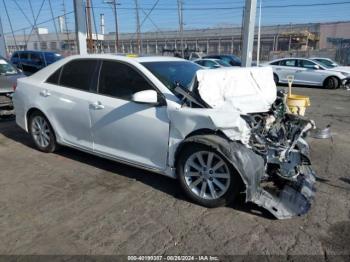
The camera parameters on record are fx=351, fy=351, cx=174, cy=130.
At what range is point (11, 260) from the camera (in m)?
3.01

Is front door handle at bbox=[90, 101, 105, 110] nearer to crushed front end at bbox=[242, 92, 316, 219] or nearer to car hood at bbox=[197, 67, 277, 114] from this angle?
car hood at bbox=[197, 67, 277, 114]

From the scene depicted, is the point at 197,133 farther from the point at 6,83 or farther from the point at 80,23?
the point at 80,23

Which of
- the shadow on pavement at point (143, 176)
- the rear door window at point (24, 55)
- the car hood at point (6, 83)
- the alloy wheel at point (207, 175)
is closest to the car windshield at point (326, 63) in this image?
the car hood at point (6, 83)

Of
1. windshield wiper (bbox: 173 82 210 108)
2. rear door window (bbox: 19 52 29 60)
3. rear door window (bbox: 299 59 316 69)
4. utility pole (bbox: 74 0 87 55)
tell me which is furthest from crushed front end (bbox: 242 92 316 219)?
rear door window (bbox: 19 52 29 60)

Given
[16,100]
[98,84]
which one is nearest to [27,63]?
[16,100]

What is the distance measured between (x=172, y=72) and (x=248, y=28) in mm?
6666

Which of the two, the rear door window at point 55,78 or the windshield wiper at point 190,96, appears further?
the rear door window at point 55,78

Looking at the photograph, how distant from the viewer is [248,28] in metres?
10.5

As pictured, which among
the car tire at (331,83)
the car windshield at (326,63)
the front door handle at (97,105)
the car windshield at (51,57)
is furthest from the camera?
the car windshield at (51,57)

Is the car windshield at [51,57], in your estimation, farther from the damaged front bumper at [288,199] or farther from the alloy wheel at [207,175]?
the damaged front bumper at [288,199]

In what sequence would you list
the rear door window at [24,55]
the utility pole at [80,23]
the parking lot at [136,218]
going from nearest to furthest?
the parking lot at [136,218] < the utility pole at [80,23] < the rear door window at [24,55]

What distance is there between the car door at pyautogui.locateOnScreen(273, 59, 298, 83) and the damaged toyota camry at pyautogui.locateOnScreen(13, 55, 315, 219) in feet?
44.9

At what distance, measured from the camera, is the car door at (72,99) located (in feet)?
15.9

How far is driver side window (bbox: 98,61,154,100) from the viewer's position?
171 inches
